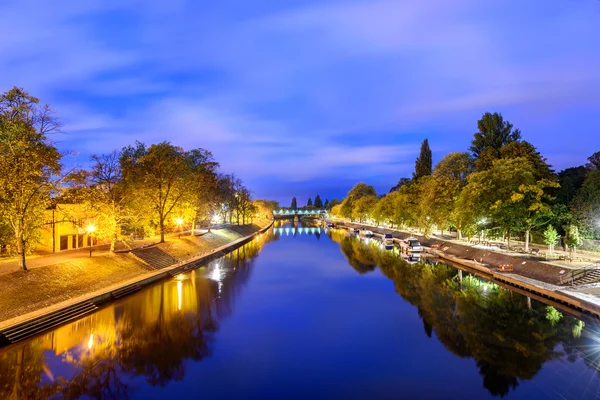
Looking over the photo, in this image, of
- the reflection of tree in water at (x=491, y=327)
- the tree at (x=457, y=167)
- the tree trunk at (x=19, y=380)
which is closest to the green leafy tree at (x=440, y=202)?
the tree at (x=457, y=167)

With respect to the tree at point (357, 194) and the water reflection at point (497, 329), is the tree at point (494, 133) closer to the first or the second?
the water reflection at point (497, 329)

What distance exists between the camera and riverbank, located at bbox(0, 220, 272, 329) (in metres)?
24.5

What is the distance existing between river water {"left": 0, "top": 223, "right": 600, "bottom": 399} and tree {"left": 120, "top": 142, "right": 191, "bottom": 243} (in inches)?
797

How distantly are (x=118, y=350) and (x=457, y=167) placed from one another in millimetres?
58573

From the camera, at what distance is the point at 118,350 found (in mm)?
21297

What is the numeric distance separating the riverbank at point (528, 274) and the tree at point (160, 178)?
128 ft

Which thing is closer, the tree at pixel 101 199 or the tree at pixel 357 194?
the tree at pixel 101 199

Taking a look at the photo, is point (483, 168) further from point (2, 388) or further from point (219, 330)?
point (2, 388)

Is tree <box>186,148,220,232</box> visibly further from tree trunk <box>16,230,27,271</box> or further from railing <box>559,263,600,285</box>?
railing <box>559,263,600,285</box>

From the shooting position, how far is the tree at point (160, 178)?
5366cm

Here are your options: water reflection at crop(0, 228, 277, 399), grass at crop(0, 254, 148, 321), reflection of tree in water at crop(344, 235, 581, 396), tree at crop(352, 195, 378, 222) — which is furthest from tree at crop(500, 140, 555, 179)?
tree at crop(352, 195, 378, 222)

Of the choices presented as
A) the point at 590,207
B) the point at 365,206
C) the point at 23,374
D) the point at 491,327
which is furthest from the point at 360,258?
the point at 365,206

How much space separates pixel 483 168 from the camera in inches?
2419

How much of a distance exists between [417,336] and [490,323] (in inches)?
233
